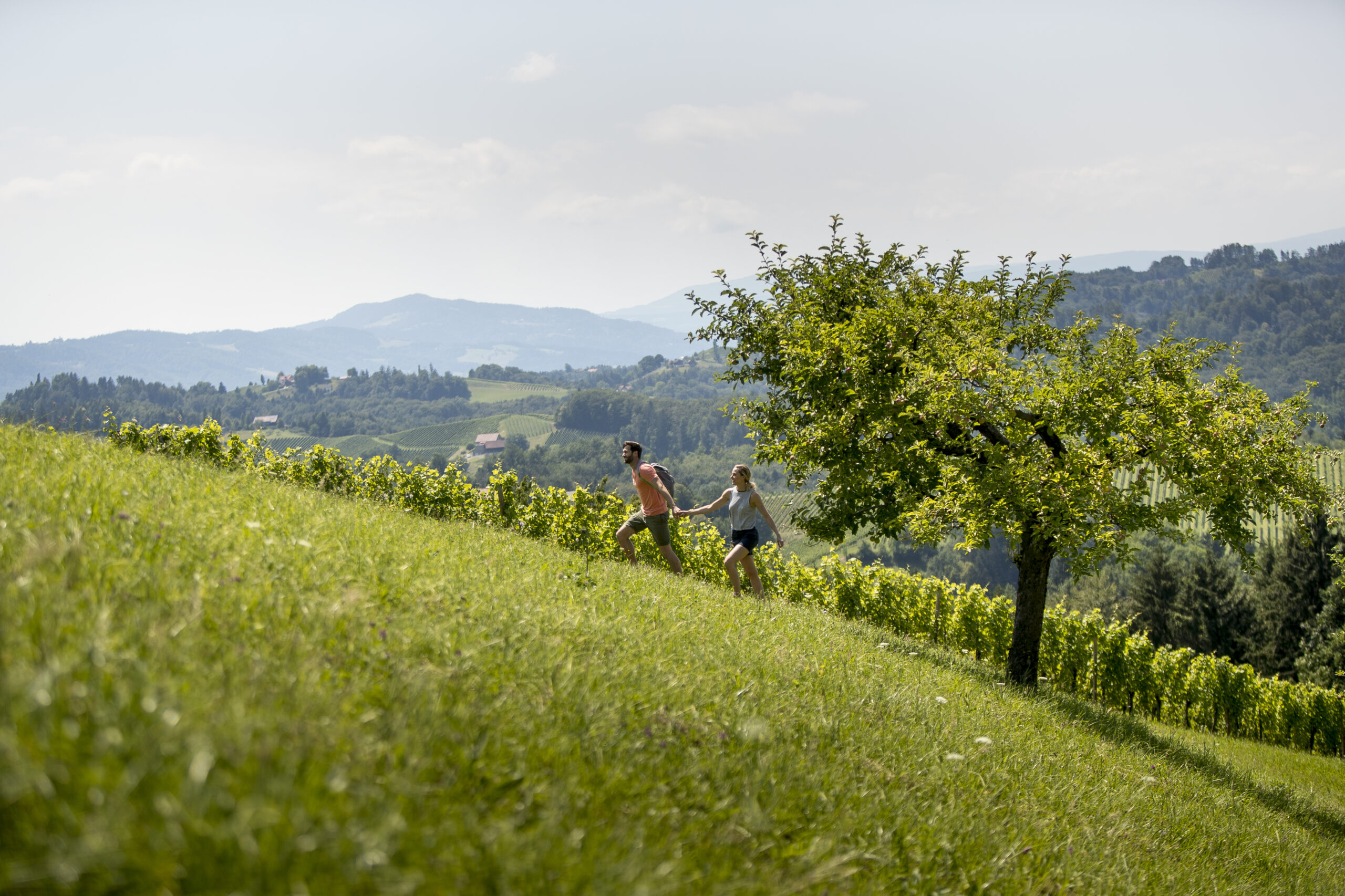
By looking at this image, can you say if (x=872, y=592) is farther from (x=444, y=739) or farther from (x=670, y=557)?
(x=444, y=739)

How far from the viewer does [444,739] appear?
3211mm

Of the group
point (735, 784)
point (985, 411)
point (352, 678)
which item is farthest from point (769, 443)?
point (352, 678)

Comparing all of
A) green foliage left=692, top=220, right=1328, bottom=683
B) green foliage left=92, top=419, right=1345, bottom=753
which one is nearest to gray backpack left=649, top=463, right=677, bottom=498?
green foliage left=692, top=220, right=1328, bottom=683

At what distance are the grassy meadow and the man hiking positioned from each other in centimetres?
488

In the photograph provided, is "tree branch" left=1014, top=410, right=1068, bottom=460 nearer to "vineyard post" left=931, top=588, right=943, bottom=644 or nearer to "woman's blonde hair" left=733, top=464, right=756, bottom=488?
"woman's blonde hair" left=733, top=464, right=756, bottom=488

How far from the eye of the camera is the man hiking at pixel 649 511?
40.7ft

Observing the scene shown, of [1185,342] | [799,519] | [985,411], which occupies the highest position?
[1185,342]

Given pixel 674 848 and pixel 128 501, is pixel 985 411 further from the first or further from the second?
pixel 128 501

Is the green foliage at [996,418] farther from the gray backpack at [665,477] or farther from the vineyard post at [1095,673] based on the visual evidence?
the vineyard post at [1095,673]

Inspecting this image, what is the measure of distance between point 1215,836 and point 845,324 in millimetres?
8790

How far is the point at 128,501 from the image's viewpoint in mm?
4719

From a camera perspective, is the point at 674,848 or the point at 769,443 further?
the point at 769,443

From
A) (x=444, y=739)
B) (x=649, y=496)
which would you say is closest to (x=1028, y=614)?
(x=649, y=496)

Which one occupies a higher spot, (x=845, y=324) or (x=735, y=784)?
(x=845, y=324)
